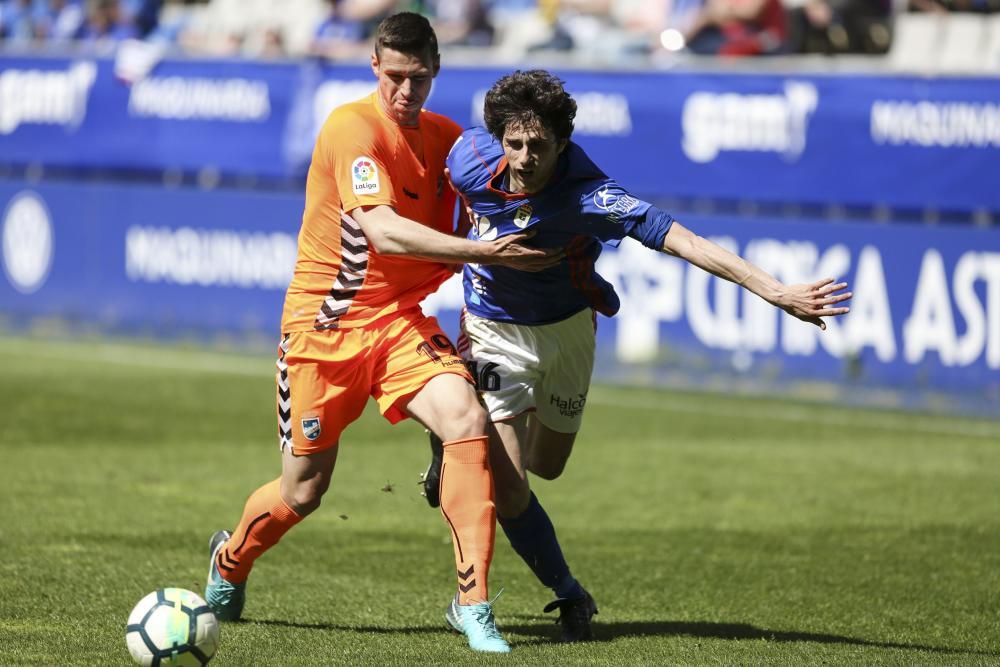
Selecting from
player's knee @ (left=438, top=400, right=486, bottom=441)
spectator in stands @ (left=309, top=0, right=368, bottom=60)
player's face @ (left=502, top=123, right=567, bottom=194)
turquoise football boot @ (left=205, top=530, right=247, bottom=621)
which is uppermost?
spectator in stands @ (left=309, top=0, right=368, bottom=60)

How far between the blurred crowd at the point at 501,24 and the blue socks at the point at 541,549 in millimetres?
9690

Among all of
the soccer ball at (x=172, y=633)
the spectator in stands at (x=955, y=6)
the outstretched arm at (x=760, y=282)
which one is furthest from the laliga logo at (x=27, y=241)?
the outstretched arm at (x=760, y=282)

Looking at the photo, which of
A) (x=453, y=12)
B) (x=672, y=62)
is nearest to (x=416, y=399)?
(x=672, y=62)

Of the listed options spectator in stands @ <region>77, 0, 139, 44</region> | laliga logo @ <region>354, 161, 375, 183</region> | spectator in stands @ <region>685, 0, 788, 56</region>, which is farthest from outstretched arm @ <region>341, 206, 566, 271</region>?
spectator in stands @ <region>77, 0, 139, 44</region>

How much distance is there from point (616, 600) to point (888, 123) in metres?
7.08

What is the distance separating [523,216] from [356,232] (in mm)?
626

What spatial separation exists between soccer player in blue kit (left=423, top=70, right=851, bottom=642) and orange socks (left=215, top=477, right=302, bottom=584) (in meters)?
0.65

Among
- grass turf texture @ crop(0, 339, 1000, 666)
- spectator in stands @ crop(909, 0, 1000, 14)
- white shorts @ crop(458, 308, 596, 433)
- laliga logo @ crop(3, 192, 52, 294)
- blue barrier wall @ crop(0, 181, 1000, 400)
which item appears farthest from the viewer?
laliga logo @ crop(3, 192, 52, 294)

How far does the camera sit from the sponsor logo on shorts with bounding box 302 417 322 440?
245 inches

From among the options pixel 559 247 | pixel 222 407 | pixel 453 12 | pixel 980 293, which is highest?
pixel 453 12

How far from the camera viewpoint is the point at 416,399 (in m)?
6.16

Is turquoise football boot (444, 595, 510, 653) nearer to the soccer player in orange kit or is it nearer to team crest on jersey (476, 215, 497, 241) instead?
the soccer player in orange kit

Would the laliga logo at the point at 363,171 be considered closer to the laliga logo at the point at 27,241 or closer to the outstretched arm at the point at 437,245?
the outstretched arm at the point at 437,245

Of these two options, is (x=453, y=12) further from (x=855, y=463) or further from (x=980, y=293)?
(x=855, y=463)
